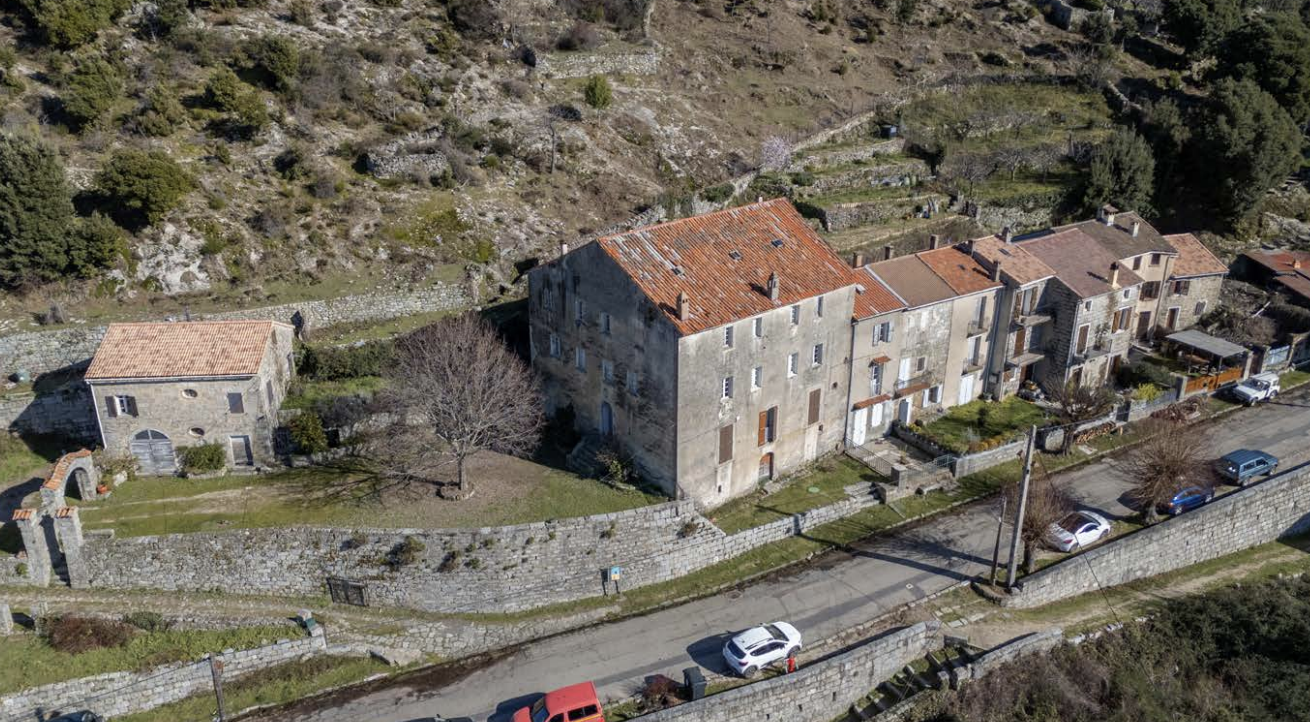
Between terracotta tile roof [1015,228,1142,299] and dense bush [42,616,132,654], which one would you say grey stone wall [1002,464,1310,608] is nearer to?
terracotta tile roof [1015,228,1142,299]

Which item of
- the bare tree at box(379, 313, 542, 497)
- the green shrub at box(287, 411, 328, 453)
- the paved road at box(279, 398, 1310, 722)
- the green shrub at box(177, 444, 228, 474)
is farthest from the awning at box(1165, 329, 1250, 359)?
the green shrub at box(177, 444, 228, 474)

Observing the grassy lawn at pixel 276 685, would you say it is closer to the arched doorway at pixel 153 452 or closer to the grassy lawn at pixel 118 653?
the grassy lawn at pixel 118 653

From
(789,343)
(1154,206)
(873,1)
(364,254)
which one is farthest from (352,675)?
(873,1)

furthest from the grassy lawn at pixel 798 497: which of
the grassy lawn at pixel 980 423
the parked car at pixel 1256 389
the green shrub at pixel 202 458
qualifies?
the parked car at pixel 1256 389

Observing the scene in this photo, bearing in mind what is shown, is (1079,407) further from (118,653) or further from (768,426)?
(118,653)

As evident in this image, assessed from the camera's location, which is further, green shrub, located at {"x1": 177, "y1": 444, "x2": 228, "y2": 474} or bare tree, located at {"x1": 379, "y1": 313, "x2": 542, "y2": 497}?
green shrub, located at {"x1": 177, "y1": 444, "x2": 228, "y2": 474}

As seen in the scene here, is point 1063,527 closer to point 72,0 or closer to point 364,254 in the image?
point 364,254
